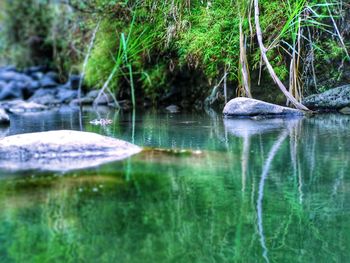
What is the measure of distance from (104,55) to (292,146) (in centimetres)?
485

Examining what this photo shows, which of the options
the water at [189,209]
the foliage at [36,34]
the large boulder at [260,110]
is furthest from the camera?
the foliage at [36,34]

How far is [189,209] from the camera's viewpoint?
5.91 ft

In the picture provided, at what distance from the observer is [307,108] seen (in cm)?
504

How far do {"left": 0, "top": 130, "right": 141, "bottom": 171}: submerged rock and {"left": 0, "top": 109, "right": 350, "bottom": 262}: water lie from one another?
0.51ft

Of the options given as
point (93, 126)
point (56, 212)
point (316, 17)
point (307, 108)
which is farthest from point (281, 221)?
point (316, 17)

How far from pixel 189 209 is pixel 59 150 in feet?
3.85

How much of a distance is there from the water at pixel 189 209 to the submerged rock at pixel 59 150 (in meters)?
0.15

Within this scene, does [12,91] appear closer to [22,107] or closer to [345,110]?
[22,107]

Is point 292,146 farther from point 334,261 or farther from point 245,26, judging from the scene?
point 245,26

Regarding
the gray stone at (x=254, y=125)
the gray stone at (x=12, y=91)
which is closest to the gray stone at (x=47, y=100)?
the gray stone at (x=12, y=91)

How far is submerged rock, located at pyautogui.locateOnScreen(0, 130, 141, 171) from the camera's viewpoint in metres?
2.62

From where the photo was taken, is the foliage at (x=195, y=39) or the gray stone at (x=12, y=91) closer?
the foliage at (x=195, y=39)

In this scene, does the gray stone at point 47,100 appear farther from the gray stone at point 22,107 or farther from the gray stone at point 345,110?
the gray stone at point 345,110

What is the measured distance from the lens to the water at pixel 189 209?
1446 millimetres
